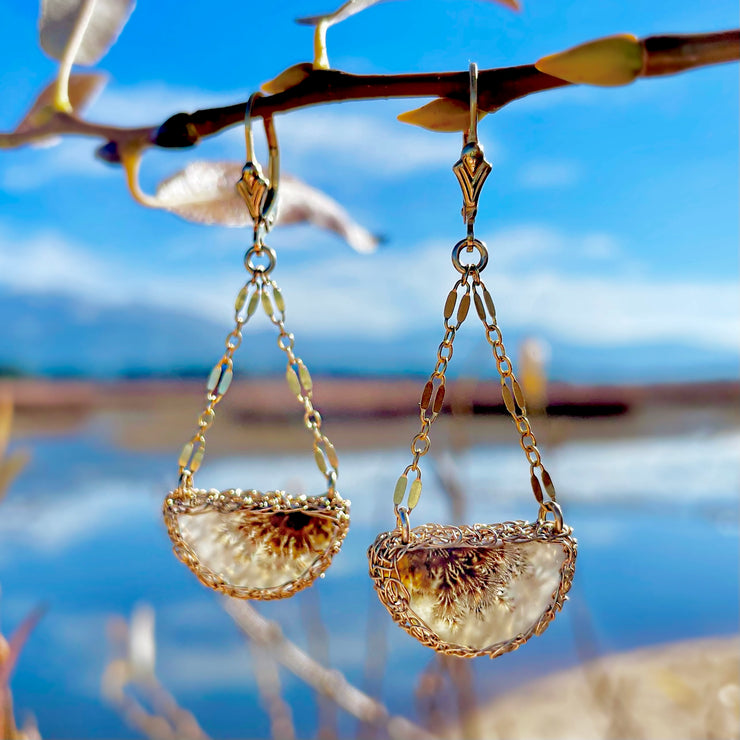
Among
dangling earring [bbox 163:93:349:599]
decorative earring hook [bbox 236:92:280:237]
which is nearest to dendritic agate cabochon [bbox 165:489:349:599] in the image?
dangling earring [bbox 163:93:349:599]

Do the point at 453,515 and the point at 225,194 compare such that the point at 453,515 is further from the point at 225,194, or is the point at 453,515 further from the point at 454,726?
the point at 454,726

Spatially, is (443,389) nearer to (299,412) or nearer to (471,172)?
(471,172)

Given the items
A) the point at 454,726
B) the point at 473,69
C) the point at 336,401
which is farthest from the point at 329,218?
the point at 454,726

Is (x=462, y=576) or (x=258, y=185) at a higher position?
(x=258, y=185)

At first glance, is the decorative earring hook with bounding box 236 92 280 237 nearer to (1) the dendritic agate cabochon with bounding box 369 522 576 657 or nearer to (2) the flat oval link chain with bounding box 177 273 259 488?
(2) the flat oval link chain with bounding box 177 273 259 488

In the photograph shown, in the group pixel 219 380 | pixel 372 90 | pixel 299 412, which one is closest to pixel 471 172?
pixel 372 90

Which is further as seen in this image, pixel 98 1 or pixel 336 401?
pixel 336 401

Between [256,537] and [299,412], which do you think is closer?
[256,537]
